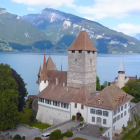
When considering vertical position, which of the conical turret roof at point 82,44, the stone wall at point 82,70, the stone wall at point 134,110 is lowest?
the stone wall at point 134,110

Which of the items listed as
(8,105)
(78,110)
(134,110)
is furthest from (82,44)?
(134,110)

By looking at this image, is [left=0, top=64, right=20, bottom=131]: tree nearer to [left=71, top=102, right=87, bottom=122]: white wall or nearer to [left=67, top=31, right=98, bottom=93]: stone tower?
[left=71, top=102, right=87, bottom=122]: white wall

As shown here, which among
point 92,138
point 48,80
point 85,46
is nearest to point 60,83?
point 48,80

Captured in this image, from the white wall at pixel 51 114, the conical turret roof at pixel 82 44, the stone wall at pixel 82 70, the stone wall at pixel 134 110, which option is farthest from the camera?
the stone wall at pixel 134 110

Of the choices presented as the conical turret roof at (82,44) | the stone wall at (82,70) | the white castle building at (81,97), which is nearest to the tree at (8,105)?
the white castle building at (81,97)

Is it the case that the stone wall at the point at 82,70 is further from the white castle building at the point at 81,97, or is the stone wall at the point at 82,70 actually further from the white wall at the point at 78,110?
the white wall at the point at 78,110

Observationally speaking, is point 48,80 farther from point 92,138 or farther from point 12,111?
point 92,138

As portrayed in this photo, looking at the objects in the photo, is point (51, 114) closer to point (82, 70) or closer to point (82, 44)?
point (82, 70)
